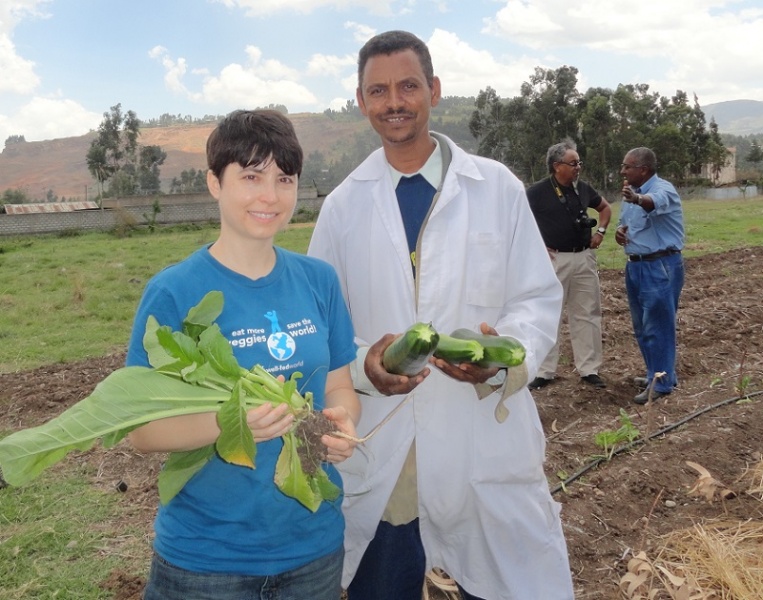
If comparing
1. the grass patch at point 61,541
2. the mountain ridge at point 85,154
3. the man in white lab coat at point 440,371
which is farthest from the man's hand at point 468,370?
the mountain ridge at point 85,154

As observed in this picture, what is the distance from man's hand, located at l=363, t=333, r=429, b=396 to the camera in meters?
2.49

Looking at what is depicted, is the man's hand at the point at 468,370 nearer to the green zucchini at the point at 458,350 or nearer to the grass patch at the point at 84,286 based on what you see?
the green zucchini at the point at 458,350

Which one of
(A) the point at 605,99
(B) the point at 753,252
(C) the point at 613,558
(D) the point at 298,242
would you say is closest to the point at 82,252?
(D) the point at 298,242

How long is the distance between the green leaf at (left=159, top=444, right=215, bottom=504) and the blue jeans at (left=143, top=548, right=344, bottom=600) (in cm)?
22

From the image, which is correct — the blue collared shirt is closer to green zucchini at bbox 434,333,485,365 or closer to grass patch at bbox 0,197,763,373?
green zucchini at bbox 434,333,485,365

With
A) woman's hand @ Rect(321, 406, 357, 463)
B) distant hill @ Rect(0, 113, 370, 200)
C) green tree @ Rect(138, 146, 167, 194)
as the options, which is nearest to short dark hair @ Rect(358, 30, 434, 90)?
woman's hand @ Rect(321, 406, 357, 463)

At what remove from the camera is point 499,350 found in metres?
2.46

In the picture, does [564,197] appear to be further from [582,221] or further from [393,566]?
[393,566]

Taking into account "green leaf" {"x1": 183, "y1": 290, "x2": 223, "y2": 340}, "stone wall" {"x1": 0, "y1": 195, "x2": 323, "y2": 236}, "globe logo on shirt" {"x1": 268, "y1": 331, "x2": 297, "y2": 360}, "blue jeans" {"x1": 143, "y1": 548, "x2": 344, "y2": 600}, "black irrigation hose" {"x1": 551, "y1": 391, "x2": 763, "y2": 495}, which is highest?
"green leaf" {"x1": 183, "y1": 290, "x2": 223, "y2": 340}

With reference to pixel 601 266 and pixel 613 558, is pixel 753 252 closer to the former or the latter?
pixel 601 266

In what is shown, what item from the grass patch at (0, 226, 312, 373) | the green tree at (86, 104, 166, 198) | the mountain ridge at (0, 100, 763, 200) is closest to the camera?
the grass patch at (0, 226, 312, 373)

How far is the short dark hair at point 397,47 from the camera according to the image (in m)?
2.86

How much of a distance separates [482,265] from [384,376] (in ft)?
1.91

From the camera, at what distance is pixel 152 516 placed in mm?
4922
